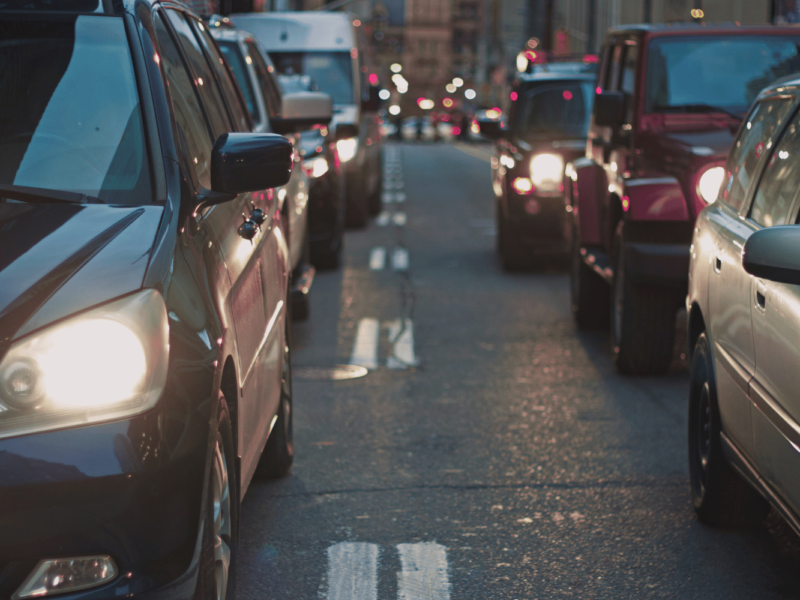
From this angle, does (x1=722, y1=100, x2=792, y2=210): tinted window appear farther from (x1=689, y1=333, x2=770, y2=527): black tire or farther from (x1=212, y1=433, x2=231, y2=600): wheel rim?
(x1=212, y1=433, x2=231, y2=600): wheel rim

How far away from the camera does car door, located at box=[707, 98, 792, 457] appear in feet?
12.6

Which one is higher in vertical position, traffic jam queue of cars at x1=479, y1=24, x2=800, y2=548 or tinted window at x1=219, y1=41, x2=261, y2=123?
tinted window at x1=219, y1=41, x2=261, y2=123

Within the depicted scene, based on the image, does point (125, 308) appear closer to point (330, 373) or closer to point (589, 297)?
point (330, 373)

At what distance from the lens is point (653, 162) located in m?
7.20

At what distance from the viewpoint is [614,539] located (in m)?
4.38

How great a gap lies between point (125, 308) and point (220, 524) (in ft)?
2.32

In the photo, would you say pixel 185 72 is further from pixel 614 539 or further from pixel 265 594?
→ pixel 614 539

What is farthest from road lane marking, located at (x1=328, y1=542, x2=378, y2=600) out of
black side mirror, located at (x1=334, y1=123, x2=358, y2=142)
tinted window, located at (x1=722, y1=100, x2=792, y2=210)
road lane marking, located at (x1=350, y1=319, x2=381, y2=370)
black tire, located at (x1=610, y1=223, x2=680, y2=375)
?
black side mirror, located at (x1=334, y1=123, x2=358, y2=142)

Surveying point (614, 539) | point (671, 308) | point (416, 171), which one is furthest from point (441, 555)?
point (416, 171)

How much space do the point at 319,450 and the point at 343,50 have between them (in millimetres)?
10824

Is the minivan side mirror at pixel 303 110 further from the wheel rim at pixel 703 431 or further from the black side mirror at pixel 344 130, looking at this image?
the black side mirror at pixel 344 130

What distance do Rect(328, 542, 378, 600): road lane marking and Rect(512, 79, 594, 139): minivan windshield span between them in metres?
8.17

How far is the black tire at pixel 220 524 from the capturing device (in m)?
2.72

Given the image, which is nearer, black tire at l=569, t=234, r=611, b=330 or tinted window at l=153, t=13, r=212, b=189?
tinted window at l=153, t=13, r=212, b=189
